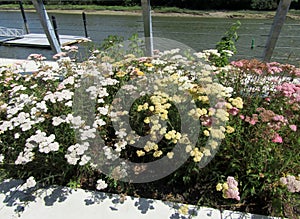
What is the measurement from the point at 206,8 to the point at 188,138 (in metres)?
12.0

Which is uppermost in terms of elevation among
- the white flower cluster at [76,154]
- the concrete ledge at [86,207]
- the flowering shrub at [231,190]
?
the white flower cluster at [76,154]

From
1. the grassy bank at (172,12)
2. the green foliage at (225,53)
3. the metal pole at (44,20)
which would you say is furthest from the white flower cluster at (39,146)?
the grassy bank at (172,12)

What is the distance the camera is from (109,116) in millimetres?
1562

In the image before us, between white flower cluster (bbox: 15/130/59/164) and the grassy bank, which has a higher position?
the grassy bank

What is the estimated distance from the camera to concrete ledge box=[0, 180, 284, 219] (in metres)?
1.28

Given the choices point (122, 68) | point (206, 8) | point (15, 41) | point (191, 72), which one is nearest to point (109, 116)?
point (122, 68)

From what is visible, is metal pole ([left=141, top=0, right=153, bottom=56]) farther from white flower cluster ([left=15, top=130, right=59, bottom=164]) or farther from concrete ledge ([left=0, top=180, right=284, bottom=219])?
concrete ledge ([left=0, top=180, right=284, bottom=219])

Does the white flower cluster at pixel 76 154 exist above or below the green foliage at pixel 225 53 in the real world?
below

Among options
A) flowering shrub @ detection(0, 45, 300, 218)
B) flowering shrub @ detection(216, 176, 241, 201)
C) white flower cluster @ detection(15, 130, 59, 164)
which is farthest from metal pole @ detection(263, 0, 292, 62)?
white flower cluster @ detection(15, 130, 59, 164)

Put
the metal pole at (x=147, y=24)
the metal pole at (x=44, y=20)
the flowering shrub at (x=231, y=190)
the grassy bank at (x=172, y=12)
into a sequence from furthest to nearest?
the grassy bank at (x=172, y=12)
the metal pole at (x=44, y=20)
the metal pole at (x=147, y=24)
the flowering shrub at (x=231, y=190)

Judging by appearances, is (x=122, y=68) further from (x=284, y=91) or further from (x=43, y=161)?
(x=284, y=91)

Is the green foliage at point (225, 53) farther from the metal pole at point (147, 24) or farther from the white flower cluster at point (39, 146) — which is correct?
the white flower cluster at point (39, 146)

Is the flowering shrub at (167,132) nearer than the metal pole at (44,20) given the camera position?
Yes

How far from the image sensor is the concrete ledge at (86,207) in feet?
4.20
